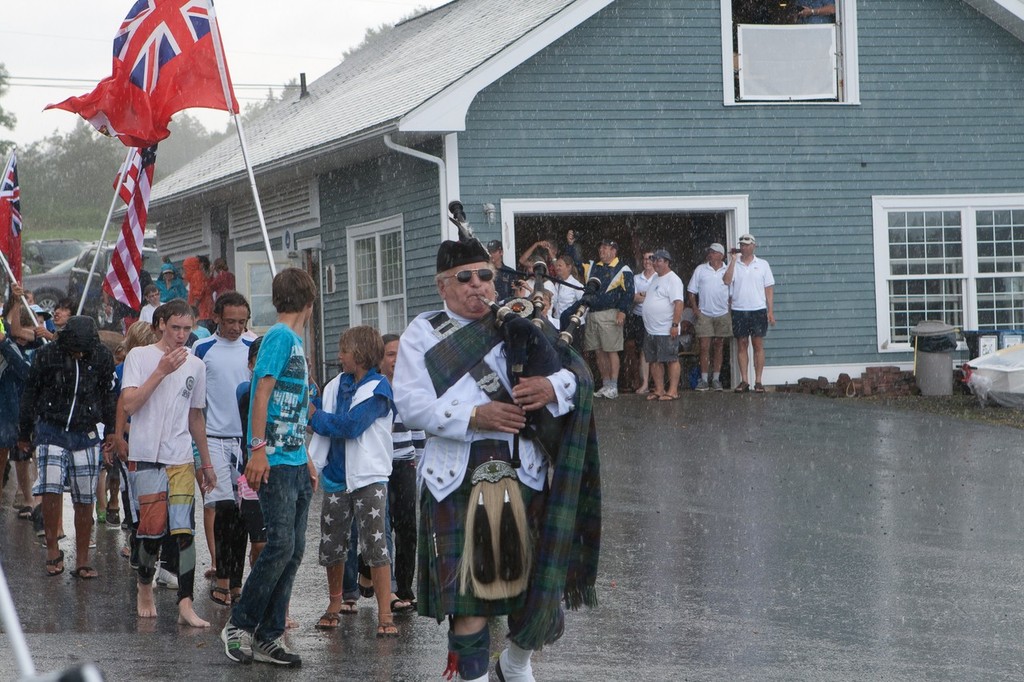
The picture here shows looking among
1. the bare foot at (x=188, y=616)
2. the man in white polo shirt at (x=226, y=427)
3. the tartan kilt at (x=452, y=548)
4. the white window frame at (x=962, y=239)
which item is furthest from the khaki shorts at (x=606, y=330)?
the tartan kilt at (x=452, y=548)

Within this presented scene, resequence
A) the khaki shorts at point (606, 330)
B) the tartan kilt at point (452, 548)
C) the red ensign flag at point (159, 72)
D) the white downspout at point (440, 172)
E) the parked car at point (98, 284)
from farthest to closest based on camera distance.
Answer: the parked car at point (98, 284)
the khaki shorts at point (606, 330)
the white downspout at point (440, 172)
the red ensign flag at point (159, 72)
the tartan kilt at point (452, 548)

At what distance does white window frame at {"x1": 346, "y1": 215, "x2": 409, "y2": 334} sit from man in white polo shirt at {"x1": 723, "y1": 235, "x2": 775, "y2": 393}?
169 inches

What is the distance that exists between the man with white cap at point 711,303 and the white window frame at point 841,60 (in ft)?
6.83

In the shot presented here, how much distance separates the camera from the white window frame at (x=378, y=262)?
61.6 ft

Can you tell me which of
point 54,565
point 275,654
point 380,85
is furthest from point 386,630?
point 380,85

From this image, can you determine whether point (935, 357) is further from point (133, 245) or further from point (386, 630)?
point (386, 630)

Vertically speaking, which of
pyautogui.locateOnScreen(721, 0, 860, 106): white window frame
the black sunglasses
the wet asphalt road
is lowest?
the wet asphalt road

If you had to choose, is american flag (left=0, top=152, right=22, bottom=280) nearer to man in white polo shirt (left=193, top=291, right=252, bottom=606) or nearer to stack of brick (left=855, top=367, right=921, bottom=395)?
man in white polo shirt (left=193, top=291, right=252, bottom=606)

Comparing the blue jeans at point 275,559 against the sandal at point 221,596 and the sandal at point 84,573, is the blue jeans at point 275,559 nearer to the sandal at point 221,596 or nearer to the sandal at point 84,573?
the sandal at point 221,596

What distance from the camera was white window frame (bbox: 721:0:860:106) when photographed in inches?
726

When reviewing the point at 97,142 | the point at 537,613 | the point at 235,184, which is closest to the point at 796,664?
the point at 537,613

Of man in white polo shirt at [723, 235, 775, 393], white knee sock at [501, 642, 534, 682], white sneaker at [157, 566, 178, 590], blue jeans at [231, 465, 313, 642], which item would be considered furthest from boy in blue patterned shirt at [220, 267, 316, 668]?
man in white polo shirt at [723, 235, 775, 393]

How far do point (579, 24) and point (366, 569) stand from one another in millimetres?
11159

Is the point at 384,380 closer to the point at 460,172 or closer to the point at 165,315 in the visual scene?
the point at 165,315
